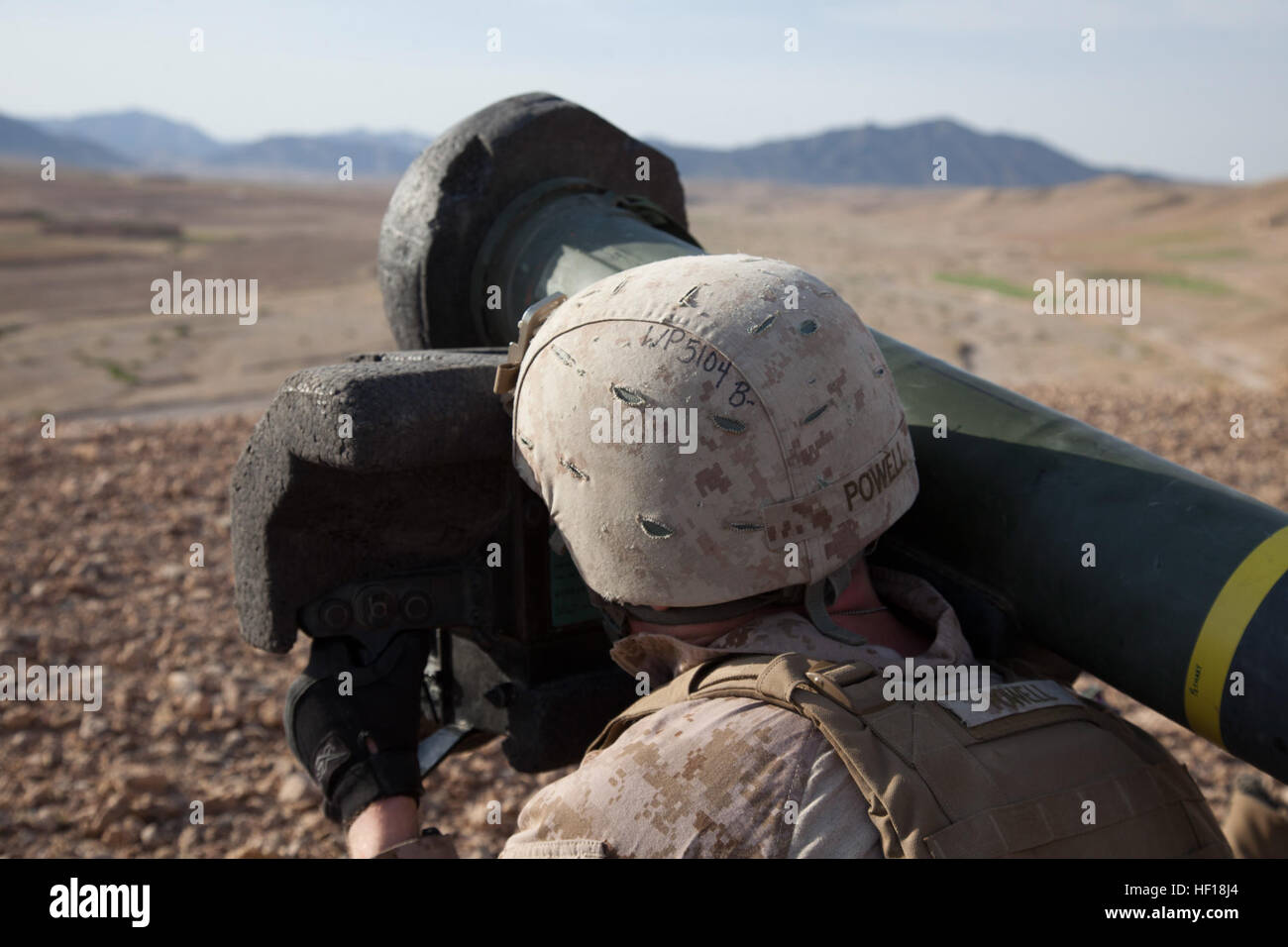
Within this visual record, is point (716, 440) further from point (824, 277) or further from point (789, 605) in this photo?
point (824, 277)

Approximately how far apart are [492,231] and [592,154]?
1.32 ft

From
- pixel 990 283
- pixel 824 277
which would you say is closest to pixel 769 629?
pixel 824 277

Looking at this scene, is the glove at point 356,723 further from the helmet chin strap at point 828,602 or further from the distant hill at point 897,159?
the distant hill at point 897,159

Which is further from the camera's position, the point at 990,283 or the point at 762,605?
the point at 990,283

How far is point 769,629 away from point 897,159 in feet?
537

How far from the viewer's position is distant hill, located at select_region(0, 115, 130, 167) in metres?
168

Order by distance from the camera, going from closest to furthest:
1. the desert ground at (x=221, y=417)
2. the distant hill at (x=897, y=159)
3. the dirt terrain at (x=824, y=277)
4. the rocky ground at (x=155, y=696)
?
1. the rocky ground at (x=155, y=696)
2. the desert ground at (x=221, y=417)
3. the dirt terrain at (x=824, y=277)
4. the distant hill at (x=897, y=159)

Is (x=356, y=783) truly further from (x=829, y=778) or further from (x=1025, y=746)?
(x=1025, y=746)

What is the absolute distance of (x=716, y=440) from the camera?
1688 millimetres

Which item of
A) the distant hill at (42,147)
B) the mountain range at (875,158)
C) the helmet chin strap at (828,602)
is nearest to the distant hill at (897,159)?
the mountain range at (875,158)

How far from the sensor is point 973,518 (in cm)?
208

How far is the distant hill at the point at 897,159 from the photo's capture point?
150m

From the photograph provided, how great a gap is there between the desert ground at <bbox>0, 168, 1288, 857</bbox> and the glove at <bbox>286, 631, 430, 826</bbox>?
1.30 metres

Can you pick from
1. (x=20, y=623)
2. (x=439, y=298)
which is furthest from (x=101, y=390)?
(x=439, y=298)
